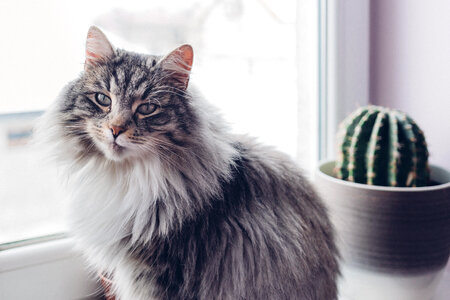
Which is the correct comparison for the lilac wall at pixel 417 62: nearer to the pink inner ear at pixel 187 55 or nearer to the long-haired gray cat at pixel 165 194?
the long-haired gray cat at pixel 165 194

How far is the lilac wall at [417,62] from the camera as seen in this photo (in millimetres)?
1295

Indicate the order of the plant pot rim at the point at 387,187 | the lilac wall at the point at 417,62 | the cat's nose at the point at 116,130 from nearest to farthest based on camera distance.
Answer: the cat's nose at the point at 116,130 < the plant pot rim at the point at 387,187 < the lilac wall at the point at 417,62

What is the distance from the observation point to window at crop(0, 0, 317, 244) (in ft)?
3.59

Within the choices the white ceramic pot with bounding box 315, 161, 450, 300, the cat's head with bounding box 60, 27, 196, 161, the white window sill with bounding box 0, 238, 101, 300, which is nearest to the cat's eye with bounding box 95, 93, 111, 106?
the cat's head with bounding box 60, 27, 196, 161

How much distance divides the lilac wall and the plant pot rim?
153mm

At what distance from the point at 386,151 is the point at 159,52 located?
2.11 feet

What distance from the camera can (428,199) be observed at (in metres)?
1.03

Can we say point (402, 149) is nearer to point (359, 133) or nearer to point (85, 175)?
point (359, 133)

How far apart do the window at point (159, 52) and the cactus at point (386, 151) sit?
26cm

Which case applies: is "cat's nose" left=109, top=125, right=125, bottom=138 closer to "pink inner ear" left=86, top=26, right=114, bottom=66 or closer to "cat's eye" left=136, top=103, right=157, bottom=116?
"cat's eye" left=136, top=103, right=157, bottom=116

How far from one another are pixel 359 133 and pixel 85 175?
0.67 m

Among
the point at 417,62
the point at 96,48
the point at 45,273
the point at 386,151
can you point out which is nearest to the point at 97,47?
the point at 96,48

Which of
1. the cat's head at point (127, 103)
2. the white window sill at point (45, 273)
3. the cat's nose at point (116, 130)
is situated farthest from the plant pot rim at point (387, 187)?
the white window sill at point (45, 273)

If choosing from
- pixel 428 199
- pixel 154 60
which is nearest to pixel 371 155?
pixel 428 199
